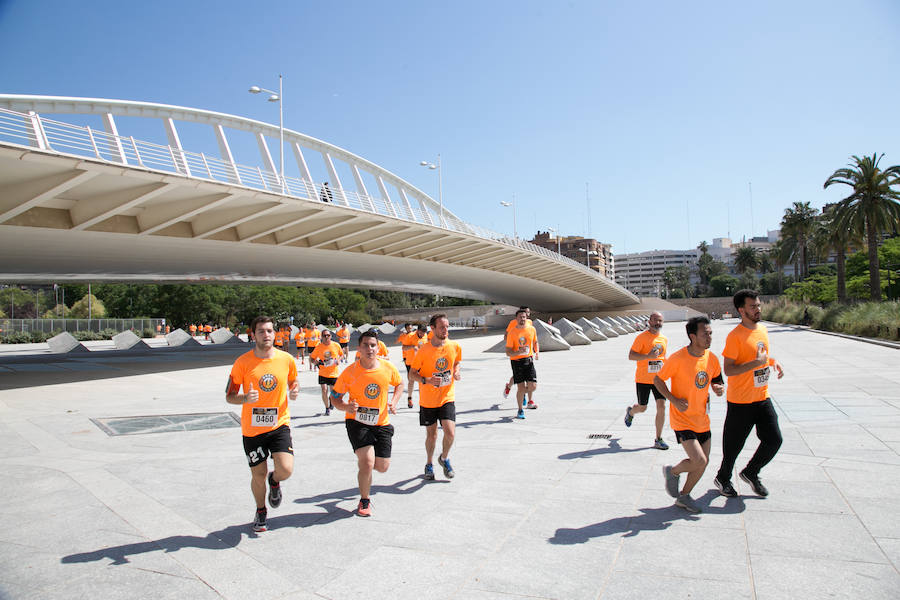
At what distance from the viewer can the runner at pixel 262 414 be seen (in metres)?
4.71

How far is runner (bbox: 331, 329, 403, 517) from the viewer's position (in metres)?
5.00

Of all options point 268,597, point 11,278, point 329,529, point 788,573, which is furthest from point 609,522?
point 11,278

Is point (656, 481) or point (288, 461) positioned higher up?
point (288, 461)

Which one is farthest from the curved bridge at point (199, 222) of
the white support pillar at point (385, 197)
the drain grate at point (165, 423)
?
the drain grate at point (165, 423)

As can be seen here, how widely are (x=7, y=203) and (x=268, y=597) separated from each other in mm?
19201

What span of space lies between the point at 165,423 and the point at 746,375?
8687mm

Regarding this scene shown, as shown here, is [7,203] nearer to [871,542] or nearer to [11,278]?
[11,278]

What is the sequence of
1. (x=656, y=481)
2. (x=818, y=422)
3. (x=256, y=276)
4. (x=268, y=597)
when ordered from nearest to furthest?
(x=268, y=597) → (x=656, y=481) → (x=818, y=422) → (x=256, y=276)

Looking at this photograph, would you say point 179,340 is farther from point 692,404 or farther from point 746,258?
point 746,258

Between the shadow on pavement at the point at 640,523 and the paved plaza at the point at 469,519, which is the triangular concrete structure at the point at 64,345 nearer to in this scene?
the paved plaza at the point at 469,519

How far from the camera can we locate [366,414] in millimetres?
5070

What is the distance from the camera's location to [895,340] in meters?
23.6

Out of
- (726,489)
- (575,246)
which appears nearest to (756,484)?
(726,489)

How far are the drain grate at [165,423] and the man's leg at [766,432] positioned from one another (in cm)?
753
